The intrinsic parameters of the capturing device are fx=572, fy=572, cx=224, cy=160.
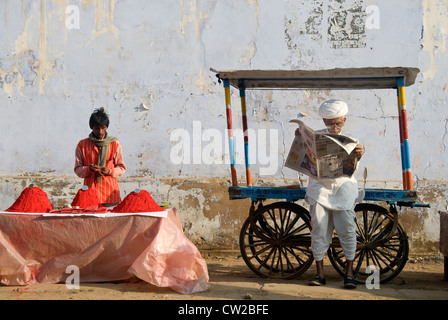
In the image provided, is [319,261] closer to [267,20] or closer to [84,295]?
[84,295]

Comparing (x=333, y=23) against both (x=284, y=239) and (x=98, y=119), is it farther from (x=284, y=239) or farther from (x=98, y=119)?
(x=98, y=119)

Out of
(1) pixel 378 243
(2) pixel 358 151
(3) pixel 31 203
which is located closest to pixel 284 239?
(1) pixel 378 243

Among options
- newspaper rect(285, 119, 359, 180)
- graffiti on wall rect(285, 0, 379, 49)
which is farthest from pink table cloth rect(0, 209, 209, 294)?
graffiti on wall rect(285, 0, 379, 49)

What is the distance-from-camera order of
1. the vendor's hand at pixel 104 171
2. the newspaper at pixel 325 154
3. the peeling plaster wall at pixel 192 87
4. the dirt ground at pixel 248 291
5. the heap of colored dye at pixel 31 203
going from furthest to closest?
the peeling plaster wall at pixel 192 87, the vendor's hand at pixel 104 171, the heap of colored dye at pixel 31 203, the newspaper at pixel 325 154, the dirt ground at pixel 248 291

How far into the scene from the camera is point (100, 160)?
19.1 ft

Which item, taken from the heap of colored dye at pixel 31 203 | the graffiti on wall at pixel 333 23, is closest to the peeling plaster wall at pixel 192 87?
the graffiti on wall at pixel 333 23

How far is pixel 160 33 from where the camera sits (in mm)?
7453

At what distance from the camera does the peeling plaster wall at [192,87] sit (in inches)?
286

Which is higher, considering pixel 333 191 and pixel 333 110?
pixel 333 110

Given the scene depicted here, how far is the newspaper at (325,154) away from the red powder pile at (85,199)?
1.98 metres

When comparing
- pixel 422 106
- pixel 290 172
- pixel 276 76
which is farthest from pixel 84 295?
pixel 422 106

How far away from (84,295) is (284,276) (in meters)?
2.01

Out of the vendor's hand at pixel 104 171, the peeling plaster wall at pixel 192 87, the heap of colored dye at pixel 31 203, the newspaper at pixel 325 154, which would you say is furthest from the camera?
the peeling plaster wall at pixel 192 87

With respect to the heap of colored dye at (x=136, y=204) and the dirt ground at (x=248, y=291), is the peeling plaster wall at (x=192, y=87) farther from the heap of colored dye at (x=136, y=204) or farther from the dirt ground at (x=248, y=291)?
the heap of colored dye at (x=136, y=204)
